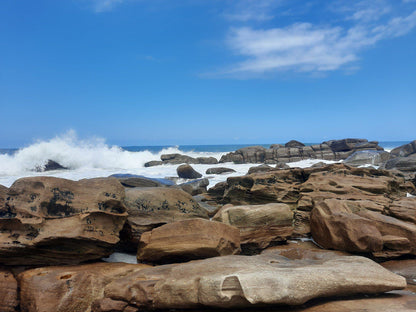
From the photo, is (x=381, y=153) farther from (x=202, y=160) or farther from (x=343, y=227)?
(x=343, y=227)

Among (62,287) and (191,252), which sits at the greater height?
(191,252)

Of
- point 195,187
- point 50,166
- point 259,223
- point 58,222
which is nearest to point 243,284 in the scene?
point 259,223

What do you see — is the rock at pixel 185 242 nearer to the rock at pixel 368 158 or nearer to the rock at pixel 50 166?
the rock at pixel 368 158

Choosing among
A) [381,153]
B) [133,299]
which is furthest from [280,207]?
[381,153]

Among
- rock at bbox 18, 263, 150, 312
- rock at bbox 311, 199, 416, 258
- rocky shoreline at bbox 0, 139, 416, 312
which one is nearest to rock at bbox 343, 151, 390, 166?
rocky shoreline at bbox 0, 139, 416, 312

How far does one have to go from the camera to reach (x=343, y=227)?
176 inches

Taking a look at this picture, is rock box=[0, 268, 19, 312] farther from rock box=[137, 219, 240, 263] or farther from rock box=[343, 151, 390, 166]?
rock box=[343, 151, 390, 166]

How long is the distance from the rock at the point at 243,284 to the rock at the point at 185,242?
1.78ft

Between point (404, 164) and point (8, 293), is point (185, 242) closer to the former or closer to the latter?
point (8, 293)

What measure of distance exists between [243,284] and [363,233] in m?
2.66

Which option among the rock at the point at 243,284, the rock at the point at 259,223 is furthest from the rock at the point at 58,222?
the rock at the point at 259,223

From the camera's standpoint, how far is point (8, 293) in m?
3.33

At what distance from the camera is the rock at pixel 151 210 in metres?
4.36

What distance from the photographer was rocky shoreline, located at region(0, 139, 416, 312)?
107 inches
